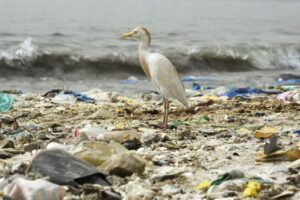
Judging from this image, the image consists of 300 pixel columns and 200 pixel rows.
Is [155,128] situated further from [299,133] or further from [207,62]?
[207,62]

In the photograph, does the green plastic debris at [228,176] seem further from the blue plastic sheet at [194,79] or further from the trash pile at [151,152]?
the blue plastic sheet at [194,79]

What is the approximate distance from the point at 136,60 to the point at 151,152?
12266 millimetres

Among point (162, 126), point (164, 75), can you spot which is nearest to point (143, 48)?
point (164, 75)

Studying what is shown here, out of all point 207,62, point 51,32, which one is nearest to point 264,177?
point 207,62

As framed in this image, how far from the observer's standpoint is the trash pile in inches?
157

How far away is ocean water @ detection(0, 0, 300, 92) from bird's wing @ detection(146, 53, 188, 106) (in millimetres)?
8517

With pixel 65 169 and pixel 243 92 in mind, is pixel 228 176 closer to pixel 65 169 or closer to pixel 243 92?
pixel 65 169

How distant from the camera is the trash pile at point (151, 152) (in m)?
3.98

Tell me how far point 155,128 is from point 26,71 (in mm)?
9838

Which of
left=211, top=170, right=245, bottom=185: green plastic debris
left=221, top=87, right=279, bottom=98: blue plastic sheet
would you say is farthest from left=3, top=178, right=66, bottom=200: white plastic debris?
left=221, top=87, right=279, bottom=98: blue plastic sheet

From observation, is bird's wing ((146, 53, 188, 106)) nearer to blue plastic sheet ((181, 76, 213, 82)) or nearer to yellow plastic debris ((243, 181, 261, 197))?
yellow plastic debris ((243, 181, 261, 197))

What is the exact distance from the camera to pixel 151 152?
205 inches

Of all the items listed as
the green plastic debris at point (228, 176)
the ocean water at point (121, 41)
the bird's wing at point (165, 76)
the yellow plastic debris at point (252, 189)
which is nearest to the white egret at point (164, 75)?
the bird's wing at point (165, 76)

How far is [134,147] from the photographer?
539 centimetres
